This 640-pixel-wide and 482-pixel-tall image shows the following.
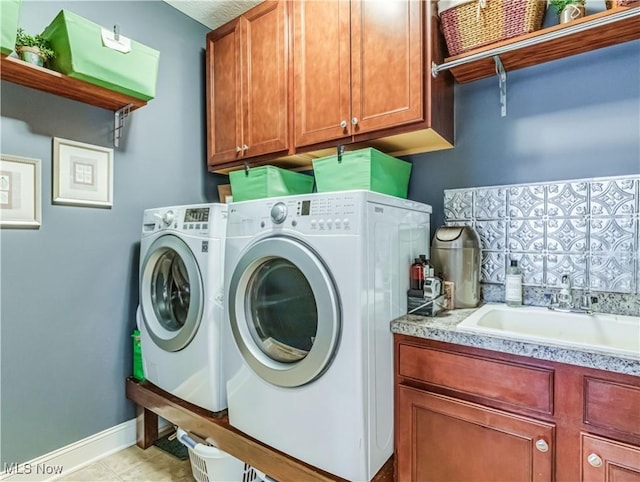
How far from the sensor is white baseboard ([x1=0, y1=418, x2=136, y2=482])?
60.5 inches

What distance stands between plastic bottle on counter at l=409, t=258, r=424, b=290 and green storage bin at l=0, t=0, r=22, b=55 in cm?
186

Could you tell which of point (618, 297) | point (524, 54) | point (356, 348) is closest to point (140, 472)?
point (356, 348)

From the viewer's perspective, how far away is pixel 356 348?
1.10 m

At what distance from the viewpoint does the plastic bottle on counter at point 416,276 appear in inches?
55.5

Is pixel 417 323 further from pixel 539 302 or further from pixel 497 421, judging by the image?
pixel 539 302

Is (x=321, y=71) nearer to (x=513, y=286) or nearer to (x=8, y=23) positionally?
(x=8, y=23)

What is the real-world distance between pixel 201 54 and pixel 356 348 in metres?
2.27

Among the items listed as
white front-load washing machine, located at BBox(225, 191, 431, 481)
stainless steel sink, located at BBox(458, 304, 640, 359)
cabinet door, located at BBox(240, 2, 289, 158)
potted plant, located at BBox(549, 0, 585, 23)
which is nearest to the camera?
white front-load washing machine, located at BBox(225, 191, 431, 481)

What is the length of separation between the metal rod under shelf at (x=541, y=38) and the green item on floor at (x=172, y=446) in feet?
7.67

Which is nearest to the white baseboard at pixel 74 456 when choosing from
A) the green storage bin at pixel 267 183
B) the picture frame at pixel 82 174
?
the picture frame at pixel 82 174

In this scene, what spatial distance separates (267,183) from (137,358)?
125cm

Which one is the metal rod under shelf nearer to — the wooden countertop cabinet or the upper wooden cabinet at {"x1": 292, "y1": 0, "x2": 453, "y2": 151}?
the upper wooden cabinet at {"x1": 292, "y1": 0, "x2": 453, "y2": 151}

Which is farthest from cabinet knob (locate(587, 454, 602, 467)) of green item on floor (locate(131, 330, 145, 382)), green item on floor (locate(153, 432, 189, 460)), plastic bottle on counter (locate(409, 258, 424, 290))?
green item on floor (locate(131, 330, 145, 382))

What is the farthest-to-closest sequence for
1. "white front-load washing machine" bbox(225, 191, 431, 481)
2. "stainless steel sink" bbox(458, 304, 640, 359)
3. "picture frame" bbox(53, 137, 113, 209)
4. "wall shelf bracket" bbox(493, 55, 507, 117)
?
"picture frame" bbox(53, 137, 113, 209) < "wall shelf bracket" bbox(493, 55, 507, 117) < "stainless steel sink" bbox(458, 304, 640, 359) < "white front-load washing machine" bbox(225, 191, 431, 481)
